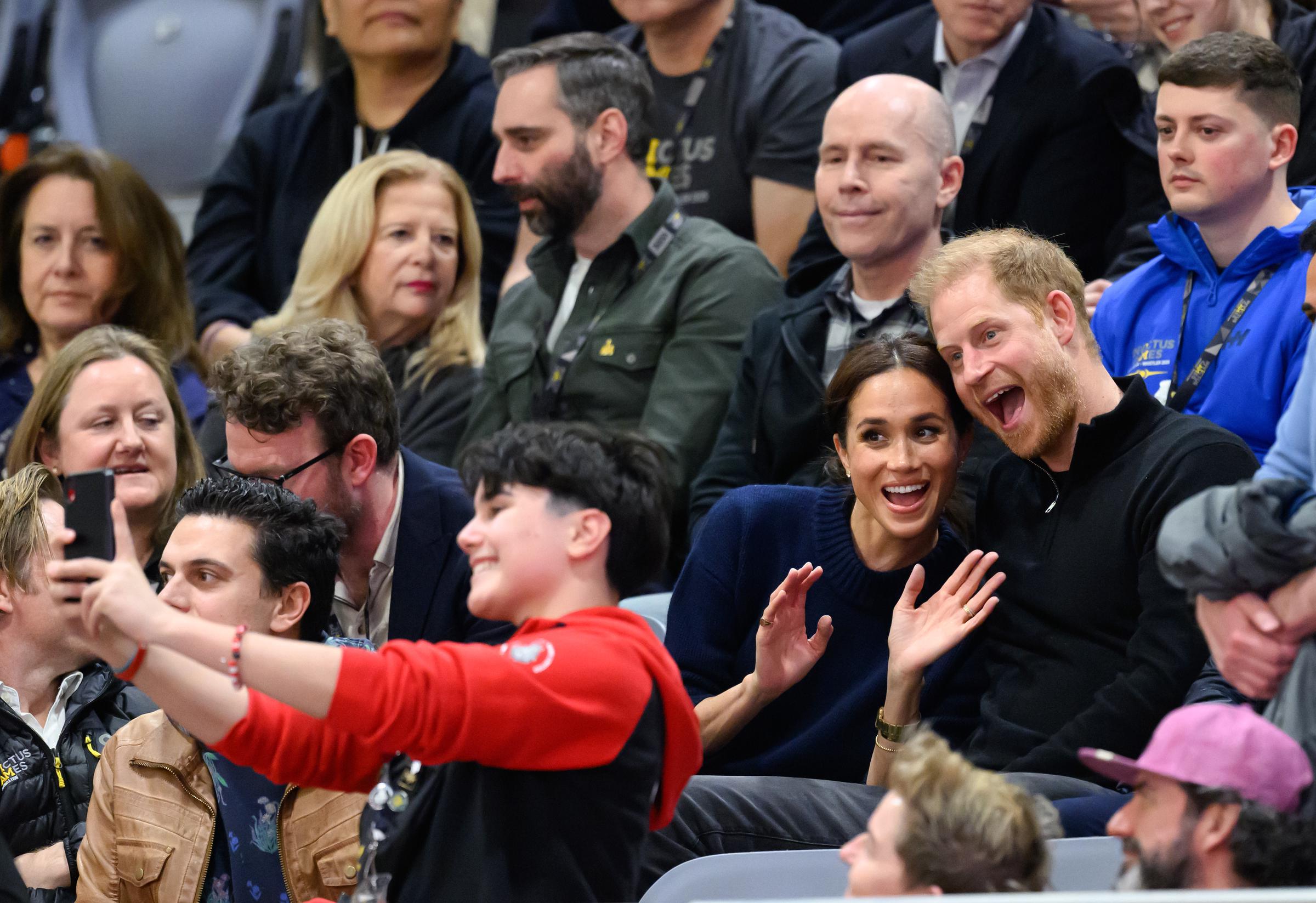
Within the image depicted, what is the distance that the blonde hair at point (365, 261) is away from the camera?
4.09m

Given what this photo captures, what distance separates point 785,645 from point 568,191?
1.56 metres

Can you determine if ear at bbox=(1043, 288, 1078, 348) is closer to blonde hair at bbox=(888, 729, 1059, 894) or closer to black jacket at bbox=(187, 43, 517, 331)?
blonde hair at bbox=(888, 729, 1059, 894)

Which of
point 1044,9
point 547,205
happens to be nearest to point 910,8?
point 1044,9

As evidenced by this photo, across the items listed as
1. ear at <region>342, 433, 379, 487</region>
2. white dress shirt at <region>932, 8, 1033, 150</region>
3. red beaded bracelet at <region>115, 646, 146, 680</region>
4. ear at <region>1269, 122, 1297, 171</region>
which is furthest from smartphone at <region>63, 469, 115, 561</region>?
white dress shirt at <region>932, 8, 1033, 150</region>

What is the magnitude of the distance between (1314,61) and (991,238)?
3.91 feet

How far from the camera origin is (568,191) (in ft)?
13.1

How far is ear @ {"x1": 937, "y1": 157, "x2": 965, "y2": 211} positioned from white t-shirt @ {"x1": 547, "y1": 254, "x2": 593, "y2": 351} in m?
0.89

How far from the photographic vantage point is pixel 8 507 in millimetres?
3018

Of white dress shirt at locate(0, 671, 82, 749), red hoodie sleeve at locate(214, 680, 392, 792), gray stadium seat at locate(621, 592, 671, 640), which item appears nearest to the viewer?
red hoodie sleeve at locate(214, 680, 392, 792)

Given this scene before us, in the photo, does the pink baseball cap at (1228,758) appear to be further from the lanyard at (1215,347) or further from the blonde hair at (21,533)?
the blonde hair at (21,533)

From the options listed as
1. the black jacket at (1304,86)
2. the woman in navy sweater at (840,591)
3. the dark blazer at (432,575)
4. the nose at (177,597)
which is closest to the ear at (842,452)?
the woman in navy sweater at (840,591)

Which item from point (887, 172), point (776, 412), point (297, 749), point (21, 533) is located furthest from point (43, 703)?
point (887, 172)

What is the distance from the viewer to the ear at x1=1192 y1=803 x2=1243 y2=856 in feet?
6.18

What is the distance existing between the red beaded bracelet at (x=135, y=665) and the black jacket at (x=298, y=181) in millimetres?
2714
